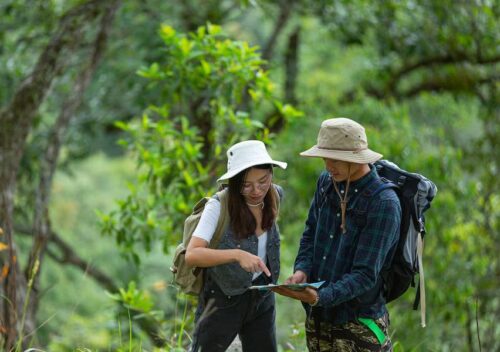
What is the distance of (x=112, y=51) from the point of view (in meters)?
9.34

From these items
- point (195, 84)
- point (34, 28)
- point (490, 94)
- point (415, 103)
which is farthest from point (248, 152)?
point (415, 103)

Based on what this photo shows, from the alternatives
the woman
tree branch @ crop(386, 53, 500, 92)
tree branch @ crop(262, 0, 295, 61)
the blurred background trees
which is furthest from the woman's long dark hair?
tree branch @ crop(386, 53, 500, 92)

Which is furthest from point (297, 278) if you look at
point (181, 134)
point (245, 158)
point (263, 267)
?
point (181, 134)

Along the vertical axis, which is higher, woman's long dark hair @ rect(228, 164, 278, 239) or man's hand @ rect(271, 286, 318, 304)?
woman's long dark hair @ rect(228, 164, 278, 239)

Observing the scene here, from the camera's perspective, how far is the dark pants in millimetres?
3127

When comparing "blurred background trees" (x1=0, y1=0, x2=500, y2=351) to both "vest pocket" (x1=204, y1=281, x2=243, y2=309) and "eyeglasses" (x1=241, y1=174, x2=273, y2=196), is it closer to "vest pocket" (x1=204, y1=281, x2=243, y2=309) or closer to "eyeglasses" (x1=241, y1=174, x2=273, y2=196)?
"vest pocket" (x1=204, y1=281, x2=243, y2=309)

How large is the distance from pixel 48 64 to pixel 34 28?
326 cm

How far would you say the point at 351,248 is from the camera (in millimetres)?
2975

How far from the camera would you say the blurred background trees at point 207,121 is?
201 inches

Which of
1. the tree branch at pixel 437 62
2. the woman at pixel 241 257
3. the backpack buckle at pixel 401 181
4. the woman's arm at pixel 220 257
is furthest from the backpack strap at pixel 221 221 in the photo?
the tree branch at pixel 437 62

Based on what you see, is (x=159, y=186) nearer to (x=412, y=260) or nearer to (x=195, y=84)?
(x=195, y=84)

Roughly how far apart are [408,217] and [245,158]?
2.18ft

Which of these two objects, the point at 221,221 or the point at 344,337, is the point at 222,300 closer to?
the point at 221,221

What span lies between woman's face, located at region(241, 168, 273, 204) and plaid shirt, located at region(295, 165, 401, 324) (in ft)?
0.82
